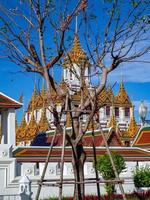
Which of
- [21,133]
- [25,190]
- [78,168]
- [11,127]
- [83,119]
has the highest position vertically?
[83,119]

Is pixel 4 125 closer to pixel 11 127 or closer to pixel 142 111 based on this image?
pixel 11 127

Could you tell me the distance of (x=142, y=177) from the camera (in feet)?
57.2

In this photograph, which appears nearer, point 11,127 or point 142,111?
point 11,127

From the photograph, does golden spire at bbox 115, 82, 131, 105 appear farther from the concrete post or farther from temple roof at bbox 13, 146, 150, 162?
the concrete post

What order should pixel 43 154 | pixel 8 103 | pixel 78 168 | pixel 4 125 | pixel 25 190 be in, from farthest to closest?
pixel 4 125
pixel 8 103
pixel 43 154
pixel 25 190
pixel 78 168

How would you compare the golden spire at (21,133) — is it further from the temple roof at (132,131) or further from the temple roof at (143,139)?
the temple roof at (143,139)

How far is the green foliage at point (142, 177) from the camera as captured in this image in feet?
56.2

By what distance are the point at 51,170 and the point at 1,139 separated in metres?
3.45

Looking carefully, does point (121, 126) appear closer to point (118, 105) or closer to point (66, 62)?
point (118, 105)

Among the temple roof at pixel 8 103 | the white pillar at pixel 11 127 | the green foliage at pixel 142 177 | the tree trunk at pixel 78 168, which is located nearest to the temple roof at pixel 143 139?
the green foliage at pixel 142 177

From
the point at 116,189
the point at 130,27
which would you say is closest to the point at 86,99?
the point at 130,27

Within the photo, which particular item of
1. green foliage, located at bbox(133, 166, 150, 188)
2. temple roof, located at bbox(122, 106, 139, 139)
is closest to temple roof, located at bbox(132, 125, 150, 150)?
green foliage, located at bbox(133, 166, 150, 188)

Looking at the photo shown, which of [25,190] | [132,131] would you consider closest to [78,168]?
[25,190]

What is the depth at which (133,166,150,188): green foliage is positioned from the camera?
1714cm
